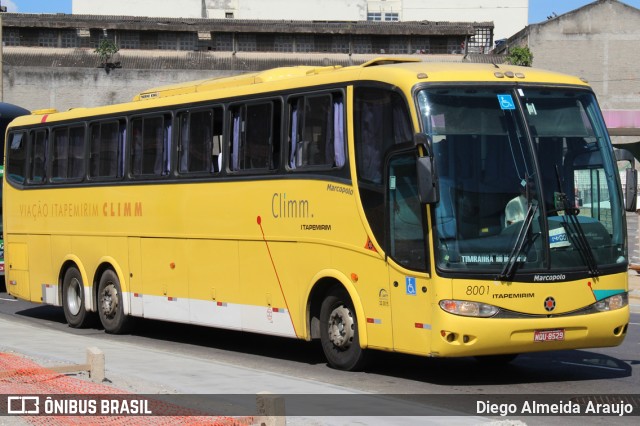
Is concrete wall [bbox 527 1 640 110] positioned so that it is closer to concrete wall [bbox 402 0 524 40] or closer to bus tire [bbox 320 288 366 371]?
concrete wall [bbox 402 0 524 40]

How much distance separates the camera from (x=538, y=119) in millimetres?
12664

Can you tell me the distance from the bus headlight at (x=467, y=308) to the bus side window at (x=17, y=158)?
40.6ft

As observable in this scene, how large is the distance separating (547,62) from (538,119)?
53.6m

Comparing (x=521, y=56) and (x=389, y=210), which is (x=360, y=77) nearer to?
(x=389, y=210)

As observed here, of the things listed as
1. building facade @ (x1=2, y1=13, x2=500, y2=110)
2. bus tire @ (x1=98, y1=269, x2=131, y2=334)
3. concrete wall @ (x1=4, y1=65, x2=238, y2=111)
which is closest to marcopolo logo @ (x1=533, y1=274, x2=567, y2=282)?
bus tire @ (x1=98, y1=269, x2=131, y2=334)

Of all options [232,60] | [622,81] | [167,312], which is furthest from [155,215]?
[622,81]

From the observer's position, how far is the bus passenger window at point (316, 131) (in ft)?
45.3

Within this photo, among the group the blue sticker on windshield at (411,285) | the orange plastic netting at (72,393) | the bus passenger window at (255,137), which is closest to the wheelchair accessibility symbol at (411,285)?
the blue sticker on windshield at (411,285)

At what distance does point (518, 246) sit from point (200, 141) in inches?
244

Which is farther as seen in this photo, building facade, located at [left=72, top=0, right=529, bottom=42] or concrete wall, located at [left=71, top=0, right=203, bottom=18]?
building facade, located at [left=72, top=0, right=529, bottom=42]

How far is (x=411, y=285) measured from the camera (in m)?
12.4

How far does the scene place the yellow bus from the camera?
1204 centimetres

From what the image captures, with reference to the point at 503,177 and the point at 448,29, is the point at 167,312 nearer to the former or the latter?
the point at 503,177

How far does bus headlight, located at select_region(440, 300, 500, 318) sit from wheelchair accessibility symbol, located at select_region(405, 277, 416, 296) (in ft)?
1.68
